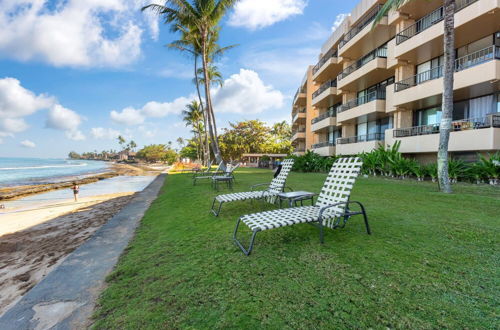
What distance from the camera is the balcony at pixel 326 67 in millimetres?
21945

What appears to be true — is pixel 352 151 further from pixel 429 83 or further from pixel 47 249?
pixel 47 249

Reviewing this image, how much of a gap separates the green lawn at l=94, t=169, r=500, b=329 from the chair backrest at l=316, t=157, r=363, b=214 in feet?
1.73

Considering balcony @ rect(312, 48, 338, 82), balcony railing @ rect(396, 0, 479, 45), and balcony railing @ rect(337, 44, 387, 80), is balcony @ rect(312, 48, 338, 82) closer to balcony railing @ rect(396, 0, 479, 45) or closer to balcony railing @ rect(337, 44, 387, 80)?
balcony railing @ rect(337, 44, 387, 80)

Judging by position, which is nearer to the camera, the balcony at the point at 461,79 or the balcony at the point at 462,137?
the balcony at the point at 462,137

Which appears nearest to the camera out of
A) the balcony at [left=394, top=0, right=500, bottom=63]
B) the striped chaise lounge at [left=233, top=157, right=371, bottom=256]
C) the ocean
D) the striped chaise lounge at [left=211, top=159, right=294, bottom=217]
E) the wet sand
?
the striped chaise lounge at [left=233, top=157, right=371, bottom=256]

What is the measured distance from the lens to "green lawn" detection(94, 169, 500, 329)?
186cm

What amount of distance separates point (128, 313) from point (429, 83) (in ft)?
52.4

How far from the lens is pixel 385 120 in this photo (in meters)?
17.3

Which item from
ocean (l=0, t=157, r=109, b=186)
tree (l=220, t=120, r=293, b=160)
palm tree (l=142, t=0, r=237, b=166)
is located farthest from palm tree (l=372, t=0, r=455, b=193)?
tree (l=220, t=120, r=293, b=160)

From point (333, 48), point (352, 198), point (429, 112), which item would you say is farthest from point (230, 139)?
point (352, 198)

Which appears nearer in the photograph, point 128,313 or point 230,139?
point 128,313

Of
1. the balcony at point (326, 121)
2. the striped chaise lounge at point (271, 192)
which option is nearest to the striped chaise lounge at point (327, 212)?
the striped chaise lounge at point (271, 192)

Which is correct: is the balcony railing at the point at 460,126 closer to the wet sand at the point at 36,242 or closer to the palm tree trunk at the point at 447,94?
the palm tree trunk at the point at 447,94

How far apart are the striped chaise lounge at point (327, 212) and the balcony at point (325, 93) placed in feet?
66.1
